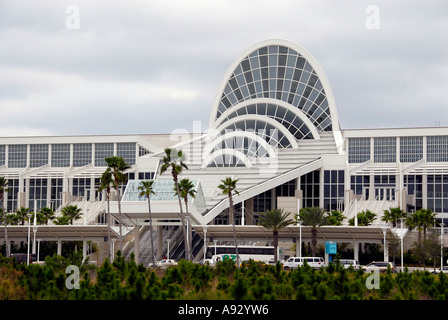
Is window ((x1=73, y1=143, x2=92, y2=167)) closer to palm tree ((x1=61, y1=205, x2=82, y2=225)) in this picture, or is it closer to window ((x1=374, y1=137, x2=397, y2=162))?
palm tree ((x1=61, y1=205, x2=82, y2=225))

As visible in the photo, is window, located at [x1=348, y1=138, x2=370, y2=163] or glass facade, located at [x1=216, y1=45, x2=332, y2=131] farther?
glass facade, located at [x1=216, y1=45, x2=332, y2=131]


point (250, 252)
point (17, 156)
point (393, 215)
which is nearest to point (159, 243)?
point (250, 252)

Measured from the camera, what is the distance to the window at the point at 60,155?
112 meters

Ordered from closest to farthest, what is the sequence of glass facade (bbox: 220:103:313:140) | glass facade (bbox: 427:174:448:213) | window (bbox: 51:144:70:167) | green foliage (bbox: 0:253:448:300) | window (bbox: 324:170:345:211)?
green foliage (bbox: 0:253:448:300)
glass facade (bbox: 427:174:448:213)
window (bbox: 324:170:345:211)
glass facade (bbox: 220:103:313:140)
window (bbox: 51:144:70:167)

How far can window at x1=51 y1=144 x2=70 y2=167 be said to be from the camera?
368 feet

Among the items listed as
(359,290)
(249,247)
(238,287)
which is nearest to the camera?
(238,287)

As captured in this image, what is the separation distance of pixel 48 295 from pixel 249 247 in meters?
50.8

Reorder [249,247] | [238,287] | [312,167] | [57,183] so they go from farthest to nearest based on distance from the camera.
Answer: [57,183]
[312,167]
[249,247]
[238,287]

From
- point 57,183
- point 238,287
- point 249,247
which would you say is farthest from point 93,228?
point 238,287

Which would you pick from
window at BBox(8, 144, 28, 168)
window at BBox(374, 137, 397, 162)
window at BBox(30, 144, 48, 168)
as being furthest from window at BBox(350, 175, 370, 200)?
window at BBox(8, 144, 28, 168)

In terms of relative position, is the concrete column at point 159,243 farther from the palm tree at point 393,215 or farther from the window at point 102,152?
the window at point 102,152

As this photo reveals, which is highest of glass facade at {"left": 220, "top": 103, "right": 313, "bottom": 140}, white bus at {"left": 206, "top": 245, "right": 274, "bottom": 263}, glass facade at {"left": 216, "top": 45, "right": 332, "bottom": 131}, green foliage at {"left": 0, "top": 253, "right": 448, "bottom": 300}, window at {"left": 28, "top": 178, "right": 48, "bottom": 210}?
glass facade at {"left": 216, "top": 45, "right": 332, "bottom": 131}

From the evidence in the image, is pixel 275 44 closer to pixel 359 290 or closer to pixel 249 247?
pixel 249 247
